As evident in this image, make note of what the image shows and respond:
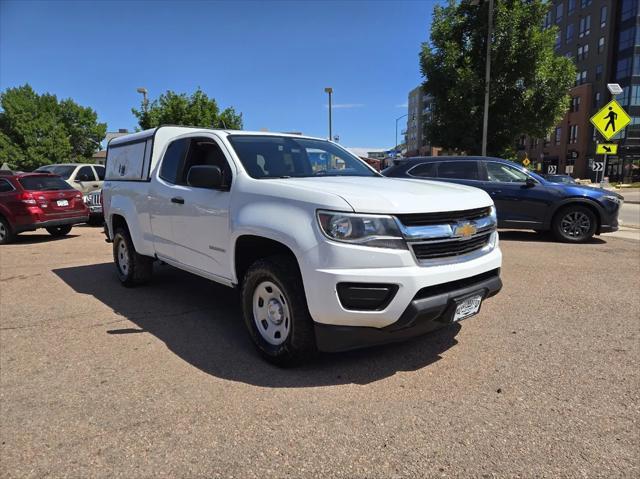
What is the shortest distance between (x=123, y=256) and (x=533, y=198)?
7.80 meters

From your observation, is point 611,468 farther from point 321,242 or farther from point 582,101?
point 582,101

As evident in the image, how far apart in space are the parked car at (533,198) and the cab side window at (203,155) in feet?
20.5

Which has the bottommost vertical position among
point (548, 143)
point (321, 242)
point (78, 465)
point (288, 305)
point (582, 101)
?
point (78, 465)

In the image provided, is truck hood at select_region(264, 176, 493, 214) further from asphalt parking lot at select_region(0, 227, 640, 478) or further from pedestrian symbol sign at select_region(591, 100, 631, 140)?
pedestrian symbol sign at select_region(591, 100, 631, 140)

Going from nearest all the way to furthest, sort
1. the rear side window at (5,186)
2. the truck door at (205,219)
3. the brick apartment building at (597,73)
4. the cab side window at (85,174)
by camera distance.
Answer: the truck door at (205,219) < the rear side window at (5,186) < the cab side window at (85,174) < the brick apartment building at (597,73)

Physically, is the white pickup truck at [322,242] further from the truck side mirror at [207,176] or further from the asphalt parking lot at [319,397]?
the asphalt parking lot at [319,397]

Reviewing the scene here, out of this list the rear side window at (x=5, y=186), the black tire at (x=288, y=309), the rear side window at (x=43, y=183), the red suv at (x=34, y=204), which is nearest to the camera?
the black tire at (x=288, y=309)

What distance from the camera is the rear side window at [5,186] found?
35.7ft

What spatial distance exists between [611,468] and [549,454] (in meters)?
0.28

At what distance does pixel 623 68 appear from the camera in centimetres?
4959

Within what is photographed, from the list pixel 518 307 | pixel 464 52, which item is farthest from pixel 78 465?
pixel 464 52

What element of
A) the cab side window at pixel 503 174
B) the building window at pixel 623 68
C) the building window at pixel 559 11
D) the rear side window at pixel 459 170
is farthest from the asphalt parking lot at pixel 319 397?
the building window at pixel 559 11

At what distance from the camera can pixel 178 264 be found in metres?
4.95

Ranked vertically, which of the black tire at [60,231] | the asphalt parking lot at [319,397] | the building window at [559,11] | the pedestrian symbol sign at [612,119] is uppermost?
the building window at [559,11]
